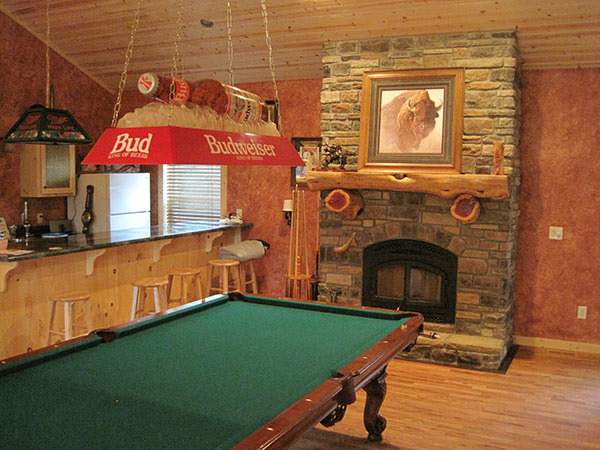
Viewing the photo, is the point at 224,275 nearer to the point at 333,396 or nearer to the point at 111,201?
the point at 111,201

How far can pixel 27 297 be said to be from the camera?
185 inches

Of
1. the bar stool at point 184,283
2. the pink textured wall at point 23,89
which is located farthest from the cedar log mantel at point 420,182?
the pink textured wall at point 23,89

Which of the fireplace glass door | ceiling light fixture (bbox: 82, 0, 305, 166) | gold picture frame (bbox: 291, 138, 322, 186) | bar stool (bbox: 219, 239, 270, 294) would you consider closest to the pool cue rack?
gold picture frame (bbox: 291, 138, 322, 186)

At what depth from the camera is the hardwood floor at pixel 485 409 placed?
12.2ft

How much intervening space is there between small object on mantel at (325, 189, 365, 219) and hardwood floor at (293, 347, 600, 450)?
1.45 m

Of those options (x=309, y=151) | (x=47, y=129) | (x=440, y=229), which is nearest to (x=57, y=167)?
(x=47, y=129)

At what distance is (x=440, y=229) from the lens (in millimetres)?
5469

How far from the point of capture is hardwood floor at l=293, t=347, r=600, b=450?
146 inches

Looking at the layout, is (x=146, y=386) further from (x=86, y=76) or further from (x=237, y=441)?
(x=86, y=76)

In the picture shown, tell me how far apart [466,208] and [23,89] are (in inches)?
184

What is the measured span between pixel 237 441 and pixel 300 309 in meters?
1.87

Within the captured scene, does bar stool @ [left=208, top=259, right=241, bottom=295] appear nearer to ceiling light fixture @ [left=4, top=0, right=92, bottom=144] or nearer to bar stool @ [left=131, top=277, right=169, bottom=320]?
bar stool @ [left=131, top=277, right=169, bottom=320]

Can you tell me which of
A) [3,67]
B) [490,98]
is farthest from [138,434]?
[3,67]

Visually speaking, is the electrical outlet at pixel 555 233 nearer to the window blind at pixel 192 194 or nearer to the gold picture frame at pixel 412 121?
the gold picture frame at pixel 412 121
